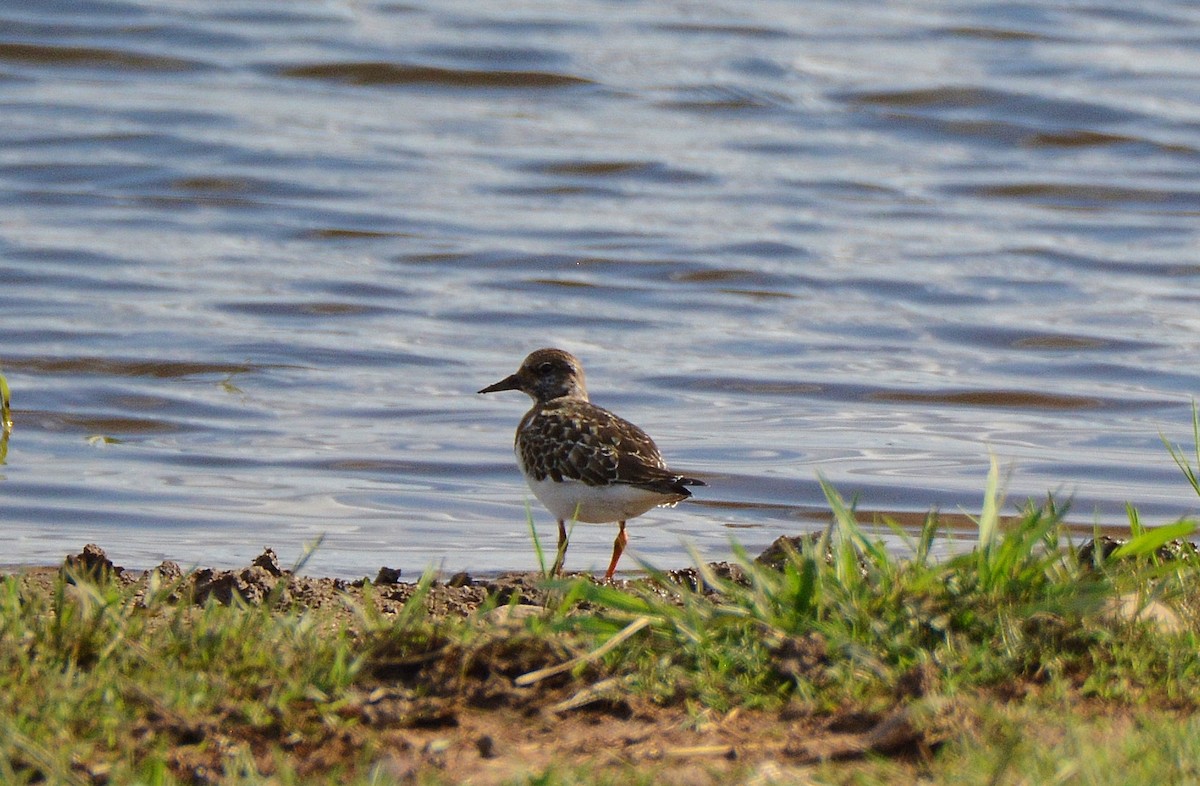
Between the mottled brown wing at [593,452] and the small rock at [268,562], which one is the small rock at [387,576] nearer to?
the small rock at [268,562]

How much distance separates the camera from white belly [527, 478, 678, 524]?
249 inches

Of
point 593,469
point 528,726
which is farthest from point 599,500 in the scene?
point 528,726

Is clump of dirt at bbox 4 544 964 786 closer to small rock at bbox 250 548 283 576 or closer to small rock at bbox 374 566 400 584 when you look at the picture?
small rock at bbox 250 548 283 576

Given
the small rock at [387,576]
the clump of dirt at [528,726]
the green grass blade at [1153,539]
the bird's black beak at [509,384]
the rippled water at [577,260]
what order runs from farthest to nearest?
the rippled water at [577,260], the bird's black beak at [509,384], the small rock at [387,576], the green grass blade at [1153,539], the clump of dirt at [528,726]

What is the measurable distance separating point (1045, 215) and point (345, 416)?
21.8 ft

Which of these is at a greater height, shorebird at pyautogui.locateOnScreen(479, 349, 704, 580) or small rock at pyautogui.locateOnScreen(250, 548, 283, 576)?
shorebird at pyautogui.locateOnScreen(479, 349, 704, 580)

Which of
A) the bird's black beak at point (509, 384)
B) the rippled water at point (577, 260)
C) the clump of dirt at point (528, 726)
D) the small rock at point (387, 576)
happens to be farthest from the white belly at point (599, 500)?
the clump of dirt at point (528, 726)

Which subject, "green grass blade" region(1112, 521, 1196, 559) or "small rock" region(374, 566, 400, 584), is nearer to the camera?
"green grass blade" region(1112, 521, 1196, 559)

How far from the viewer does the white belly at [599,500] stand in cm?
633

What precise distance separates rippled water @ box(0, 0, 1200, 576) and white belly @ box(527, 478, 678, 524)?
0.96 ft

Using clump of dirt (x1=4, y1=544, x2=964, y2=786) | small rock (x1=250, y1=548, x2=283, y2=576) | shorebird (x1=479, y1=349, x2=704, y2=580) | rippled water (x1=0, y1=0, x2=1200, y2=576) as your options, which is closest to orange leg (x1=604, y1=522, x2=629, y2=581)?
shorebird (x1=479, y1=349, x2=704, y2=580)

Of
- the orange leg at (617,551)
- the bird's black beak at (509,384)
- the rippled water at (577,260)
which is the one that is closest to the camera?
the orange leg at (617,551)

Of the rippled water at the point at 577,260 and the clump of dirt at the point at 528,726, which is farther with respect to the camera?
the rippled water at the point at 577,260

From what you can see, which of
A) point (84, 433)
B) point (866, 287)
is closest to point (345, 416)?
point (84, 433)
